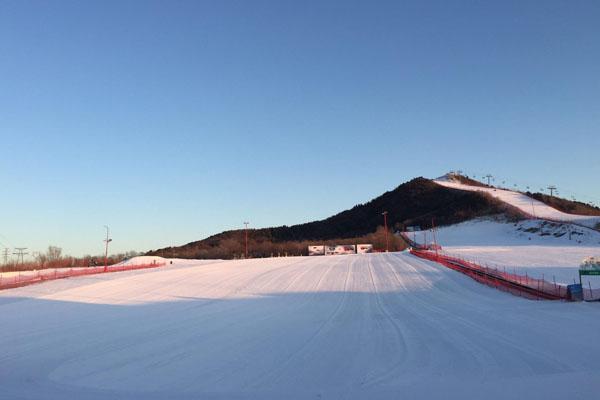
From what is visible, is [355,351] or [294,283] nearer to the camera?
[355,351]

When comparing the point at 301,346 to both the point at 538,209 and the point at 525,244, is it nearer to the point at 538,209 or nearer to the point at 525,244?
the point at 525,244

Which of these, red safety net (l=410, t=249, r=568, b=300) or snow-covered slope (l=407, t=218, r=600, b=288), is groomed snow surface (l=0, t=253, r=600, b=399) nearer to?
red safety net (l=410, t=249, r=568, b=300)

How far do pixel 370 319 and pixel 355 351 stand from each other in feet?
20.3

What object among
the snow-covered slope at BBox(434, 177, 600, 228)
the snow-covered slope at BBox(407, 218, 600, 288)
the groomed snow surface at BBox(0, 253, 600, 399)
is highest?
→ the snow-covered slope at BBox(434, 177, 600, 228)

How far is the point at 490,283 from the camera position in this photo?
30.5m

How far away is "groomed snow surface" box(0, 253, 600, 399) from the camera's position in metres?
9.59

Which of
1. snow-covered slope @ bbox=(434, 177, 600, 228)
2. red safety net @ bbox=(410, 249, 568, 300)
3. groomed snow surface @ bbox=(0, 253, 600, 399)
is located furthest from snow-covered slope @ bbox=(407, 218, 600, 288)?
groomed snow surface @ bbox=(0, 253, 600, 399)

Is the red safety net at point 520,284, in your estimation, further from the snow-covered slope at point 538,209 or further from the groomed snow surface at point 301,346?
the snow-covered slope at point 538,209

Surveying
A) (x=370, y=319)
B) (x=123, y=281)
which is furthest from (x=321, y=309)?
(x=123, y=281)

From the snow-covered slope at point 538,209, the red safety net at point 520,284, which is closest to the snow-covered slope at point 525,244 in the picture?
the red safety net at point 520,284

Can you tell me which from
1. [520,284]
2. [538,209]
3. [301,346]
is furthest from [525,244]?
[301,346]

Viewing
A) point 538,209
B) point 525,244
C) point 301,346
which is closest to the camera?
point 301,346

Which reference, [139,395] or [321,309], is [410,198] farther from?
[139,395]

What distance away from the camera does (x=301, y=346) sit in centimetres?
1393
